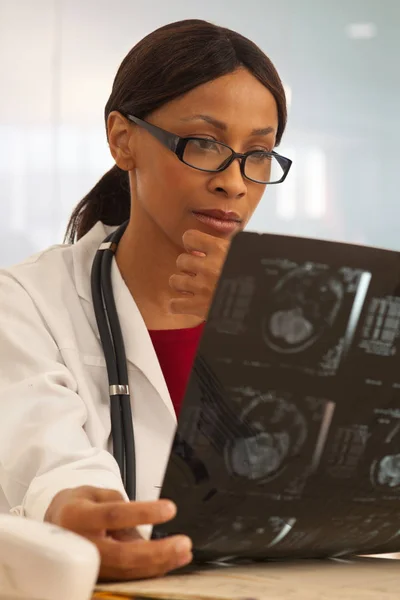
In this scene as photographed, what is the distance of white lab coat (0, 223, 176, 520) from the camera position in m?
0.94

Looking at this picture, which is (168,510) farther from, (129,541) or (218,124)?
(218,124)

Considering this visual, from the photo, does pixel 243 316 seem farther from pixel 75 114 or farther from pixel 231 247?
pixel 75 114

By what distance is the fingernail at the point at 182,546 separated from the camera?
653mm

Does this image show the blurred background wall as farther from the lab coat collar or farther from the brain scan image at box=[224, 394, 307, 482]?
the brain scan image at box=[224, 394, 307, 482]

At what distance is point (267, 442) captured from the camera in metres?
0.69

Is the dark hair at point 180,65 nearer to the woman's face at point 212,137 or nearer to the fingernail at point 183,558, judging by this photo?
the woman's face at point 212,137

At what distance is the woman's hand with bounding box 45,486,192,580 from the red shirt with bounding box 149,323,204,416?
62cm

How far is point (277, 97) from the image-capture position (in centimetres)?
140

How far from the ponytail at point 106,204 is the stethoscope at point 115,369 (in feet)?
0.76

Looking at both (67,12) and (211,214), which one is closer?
(211,214)

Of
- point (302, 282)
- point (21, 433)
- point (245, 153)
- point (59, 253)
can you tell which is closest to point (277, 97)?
point (245, 153)

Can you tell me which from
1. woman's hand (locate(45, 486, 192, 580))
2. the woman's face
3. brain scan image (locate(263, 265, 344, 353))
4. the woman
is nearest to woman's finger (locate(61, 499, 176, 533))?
woman's hand (locate(45, 486, 192, 580))

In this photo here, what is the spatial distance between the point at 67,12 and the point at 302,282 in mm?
2806

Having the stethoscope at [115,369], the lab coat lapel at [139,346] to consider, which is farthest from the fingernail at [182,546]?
the lab coat lapel at [139,346]
